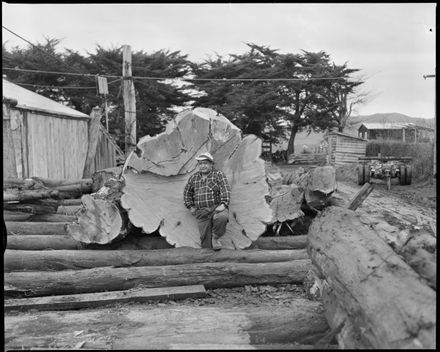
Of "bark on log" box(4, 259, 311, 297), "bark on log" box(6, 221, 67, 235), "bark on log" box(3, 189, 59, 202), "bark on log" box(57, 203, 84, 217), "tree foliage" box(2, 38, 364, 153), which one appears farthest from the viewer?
"tree foliage" box(2, 38, 364, 153)

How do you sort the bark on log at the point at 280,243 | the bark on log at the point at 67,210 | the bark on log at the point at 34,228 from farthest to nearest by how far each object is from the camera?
the bark on log at the point at 67,210 → the bark on log at the point at 34,228 → the bark on log at the point at 280,243

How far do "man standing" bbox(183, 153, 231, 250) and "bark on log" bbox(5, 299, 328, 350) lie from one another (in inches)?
58.2

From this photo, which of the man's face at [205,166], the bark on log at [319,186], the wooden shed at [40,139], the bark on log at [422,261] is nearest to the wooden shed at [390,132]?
the wooden shed at [40,139]

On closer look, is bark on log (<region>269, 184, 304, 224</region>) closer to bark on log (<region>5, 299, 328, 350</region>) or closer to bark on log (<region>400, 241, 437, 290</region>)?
bark on log (<region>5, 299, 328, 350</region>)

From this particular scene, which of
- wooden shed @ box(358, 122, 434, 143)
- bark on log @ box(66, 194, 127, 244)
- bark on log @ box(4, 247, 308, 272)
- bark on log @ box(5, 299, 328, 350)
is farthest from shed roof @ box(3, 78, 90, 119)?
wooden shed @ box(358, 122, 434, 143)

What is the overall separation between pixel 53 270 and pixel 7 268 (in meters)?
0.49

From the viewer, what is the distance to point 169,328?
128 inches

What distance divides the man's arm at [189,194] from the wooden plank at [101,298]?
1085mm

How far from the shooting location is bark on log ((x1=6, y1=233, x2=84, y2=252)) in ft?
18.8

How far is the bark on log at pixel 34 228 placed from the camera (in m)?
6.34

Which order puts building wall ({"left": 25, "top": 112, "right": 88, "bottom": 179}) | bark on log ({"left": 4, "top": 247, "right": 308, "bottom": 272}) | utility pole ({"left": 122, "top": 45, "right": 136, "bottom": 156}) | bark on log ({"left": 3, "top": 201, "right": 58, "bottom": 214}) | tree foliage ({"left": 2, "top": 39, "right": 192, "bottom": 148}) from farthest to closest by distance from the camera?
tree foliage ({"left": 2, "top": 39, "right": 192, "bottom": 148})
utility pole ({"left": 122, "top": 45, "right": 136, "bottom": 156})
building wall ({"left": 25, "top": 112, "right": 88, "bottom": 179})
bark on log ({"left": 3, "top": 201, "right": 58, "bottom": 214})
bark on log ({"left": 4, "top": 247, "right": 308, "bottom": 272})

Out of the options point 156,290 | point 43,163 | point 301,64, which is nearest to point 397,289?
point 156,290

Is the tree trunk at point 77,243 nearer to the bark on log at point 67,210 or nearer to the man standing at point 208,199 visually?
the man standing at point 208,199

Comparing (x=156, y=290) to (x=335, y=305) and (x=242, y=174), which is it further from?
(x=335, y=305)
